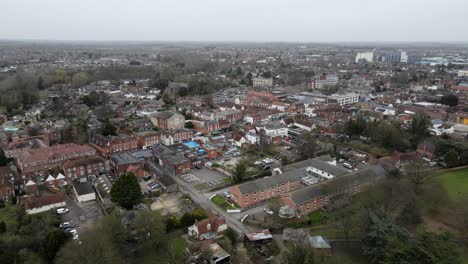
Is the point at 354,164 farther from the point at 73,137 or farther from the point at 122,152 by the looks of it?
the point at 73,137

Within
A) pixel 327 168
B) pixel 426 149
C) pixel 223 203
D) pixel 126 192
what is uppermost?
pixel 426 149

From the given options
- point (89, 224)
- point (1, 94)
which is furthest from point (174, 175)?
point (1, 94)

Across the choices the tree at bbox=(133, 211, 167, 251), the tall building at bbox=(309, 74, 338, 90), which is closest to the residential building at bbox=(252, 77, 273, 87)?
the tall building at bbox=(309, 74, 338, 90)

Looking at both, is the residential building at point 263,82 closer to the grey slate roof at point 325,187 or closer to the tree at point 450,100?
the tree at point 450,100

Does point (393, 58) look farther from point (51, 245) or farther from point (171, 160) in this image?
point (51, 245)

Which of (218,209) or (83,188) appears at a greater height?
(83,188)

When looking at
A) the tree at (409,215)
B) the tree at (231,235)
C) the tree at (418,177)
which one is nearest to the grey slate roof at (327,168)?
the tree at (418,177)

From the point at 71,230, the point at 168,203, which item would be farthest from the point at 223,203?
the point at 71,230
